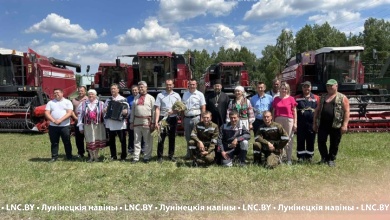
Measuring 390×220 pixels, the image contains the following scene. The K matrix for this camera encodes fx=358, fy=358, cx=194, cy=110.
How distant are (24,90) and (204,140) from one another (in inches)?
393

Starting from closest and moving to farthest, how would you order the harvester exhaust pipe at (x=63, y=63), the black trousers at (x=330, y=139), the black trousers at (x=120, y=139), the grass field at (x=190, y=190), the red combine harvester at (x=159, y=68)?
1. the grass field at (x=190, y=190)
2. the black trousers at (x=330, y=139)
3. the black trousers at (x=120, y=139)
4. the red combine harvester at (x=159, y=68)
5. the harvester exhaust pipe at (x=63, y=63)

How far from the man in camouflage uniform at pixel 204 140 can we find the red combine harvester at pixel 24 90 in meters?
7.73

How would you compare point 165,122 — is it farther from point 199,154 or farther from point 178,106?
point 199,154

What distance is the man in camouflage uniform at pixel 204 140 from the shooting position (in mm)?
6820

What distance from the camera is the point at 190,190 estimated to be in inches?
213

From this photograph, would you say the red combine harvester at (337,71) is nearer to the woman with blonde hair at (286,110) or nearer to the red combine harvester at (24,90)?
the woman with blonde hair at (286,110)

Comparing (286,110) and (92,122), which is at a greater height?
(286,110)

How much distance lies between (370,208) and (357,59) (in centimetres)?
1305

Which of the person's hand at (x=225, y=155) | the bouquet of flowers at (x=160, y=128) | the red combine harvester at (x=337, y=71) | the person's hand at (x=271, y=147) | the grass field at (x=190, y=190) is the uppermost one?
the red combine harvester at (x=337, y=71)

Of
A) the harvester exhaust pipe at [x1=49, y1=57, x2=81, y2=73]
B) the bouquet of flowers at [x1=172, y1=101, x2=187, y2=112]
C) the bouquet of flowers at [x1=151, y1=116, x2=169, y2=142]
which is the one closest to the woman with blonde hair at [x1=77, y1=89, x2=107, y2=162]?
the bouquet of flowers at [x1=151, y1=116, x2=169, y2=142]

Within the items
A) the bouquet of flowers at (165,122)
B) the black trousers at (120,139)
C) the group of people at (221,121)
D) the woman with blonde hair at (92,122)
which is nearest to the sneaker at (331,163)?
the group of people at (221,121)

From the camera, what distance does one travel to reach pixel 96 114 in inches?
295

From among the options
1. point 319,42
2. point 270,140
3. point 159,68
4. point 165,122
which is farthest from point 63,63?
point 319,42

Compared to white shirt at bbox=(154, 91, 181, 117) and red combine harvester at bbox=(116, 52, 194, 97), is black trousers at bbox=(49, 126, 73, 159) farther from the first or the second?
red combine harvester at bbox=(116, 52, 194, 97)
